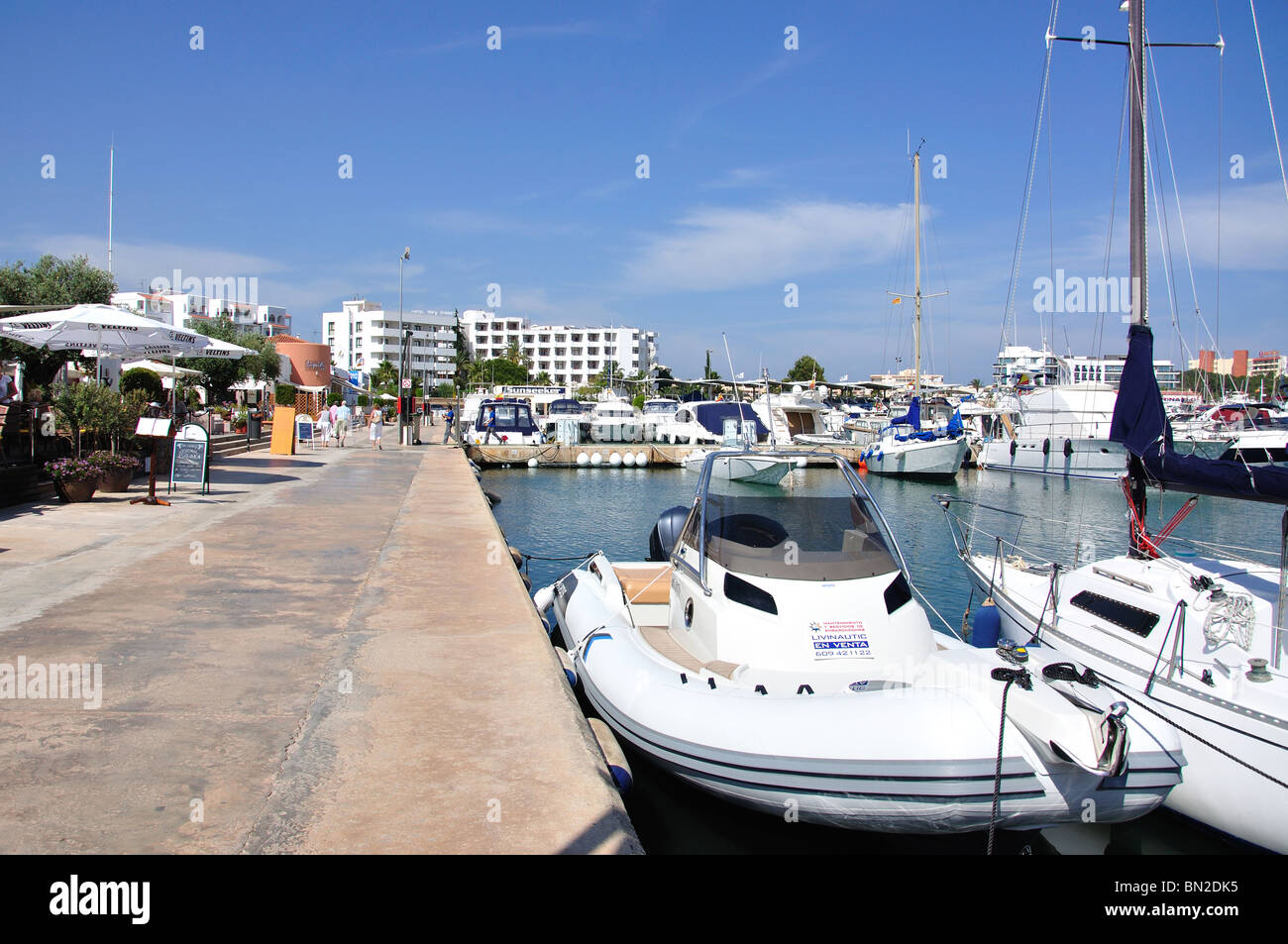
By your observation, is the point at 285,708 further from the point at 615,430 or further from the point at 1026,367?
the point at 1026,367

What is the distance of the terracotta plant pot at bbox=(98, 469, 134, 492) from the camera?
13.8m

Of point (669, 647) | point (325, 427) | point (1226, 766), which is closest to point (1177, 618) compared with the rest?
point (1226, 766)

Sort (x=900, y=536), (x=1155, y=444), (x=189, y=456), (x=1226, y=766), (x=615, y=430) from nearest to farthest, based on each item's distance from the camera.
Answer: (x=1226, y=766)
(x=1155, y=444)
(x=189, y=456)
(x=900, y=536)
(x=615, y=430)

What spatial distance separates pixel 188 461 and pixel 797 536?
11.6 metres

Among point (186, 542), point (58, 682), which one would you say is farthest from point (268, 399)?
point (58, 682)

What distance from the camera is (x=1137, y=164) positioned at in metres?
10.3

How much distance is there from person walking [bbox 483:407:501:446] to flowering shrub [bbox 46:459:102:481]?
2569 cm

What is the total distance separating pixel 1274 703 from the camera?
5.80 metres

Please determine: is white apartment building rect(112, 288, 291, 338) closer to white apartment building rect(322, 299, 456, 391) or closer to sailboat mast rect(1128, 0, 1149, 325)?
white apartment building rect(322, 299, 456, 391)

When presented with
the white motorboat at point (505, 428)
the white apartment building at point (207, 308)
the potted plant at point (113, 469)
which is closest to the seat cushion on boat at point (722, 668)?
the potted plant at point (113, 469)

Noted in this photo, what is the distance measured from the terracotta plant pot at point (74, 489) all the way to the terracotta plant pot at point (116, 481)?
0.57 meters

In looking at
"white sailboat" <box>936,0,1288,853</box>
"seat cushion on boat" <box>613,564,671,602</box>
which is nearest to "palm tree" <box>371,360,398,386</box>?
"seat cushion on boat" <box>613,564,671,602</box>
